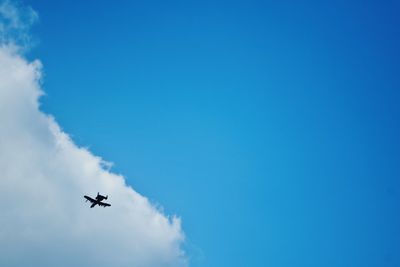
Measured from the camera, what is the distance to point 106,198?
166 feet
